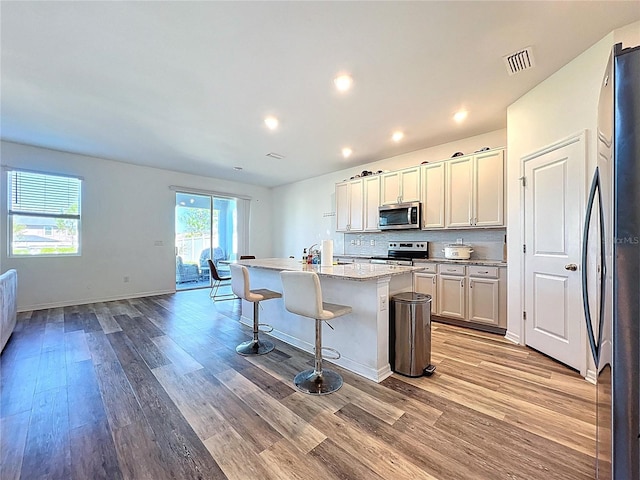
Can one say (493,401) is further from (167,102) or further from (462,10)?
(167,102)

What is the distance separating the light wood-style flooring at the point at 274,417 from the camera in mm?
1381

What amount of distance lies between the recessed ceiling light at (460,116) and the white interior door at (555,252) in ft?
2.96

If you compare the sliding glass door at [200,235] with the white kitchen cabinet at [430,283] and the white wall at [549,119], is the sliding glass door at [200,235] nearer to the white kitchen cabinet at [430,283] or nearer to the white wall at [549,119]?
the white kitchen cabinet at [430,283]

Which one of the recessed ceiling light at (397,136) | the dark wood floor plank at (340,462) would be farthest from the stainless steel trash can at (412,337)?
the recessed ceiling light at (397,136)

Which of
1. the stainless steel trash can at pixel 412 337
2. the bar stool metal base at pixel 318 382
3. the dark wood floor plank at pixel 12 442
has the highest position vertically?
the stainless steel trash can at pixel 412 337

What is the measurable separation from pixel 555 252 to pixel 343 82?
2.64m

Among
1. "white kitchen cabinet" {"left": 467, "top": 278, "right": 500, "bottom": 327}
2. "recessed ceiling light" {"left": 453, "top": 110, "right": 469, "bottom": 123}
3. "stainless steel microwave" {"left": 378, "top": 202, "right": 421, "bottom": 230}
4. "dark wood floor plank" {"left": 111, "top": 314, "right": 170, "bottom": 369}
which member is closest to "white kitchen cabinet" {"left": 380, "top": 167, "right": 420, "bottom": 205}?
"stainless steel microwave" {"left": 378, "top": 202, "right": 421, "bottom": 230}

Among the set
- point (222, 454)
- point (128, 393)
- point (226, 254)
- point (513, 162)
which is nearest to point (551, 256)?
point (513, 162)

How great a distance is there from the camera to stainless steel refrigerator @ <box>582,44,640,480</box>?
0.92 m

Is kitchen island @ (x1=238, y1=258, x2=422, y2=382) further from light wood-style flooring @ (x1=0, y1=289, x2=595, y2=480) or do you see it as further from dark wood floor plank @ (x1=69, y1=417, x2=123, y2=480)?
dark wood floor plank @ (x1=69, y1=417, x2=123, y2=480)

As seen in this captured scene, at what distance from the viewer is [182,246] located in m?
6.28

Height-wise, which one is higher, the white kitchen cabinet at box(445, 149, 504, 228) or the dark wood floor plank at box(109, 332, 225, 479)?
the white kitchen cabinet at box(445, 149, 504, 228)

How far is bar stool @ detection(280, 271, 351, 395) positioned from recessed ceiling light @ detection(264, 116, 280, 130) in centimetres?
226

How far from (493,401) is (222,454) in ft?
6.09
